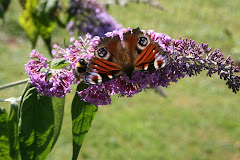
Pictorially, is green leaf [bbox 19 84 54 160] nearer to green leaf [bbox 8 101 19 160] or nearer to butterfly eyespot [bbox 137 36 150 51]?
green leaf [bbox 8 101 19 160]

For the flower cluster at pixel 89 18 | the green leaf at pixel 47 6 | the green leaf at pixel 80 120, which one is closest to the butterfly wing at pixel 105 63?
the green leaf at pixel 80 120

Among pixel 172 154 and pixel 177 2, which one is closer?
pixel 172 154

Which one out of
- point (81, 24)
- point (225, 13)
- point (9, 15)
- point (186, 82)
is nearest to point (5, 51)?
point (9, 15)

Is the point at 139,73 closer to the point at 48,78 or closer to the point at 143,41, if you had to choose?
the point at 143,41

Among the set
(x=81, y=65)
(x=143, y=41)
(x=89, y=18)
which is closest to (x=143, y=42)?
(x=143, y=41)

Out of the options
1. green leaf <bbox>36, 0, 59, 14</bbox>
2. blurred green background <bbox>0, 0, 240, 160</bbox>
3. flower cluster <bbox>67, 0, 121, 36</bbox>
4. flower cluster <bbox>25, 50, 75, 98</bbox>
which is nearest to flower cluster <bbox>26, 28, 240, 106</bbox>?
flower cluster <bbox>25, 50, 75, 98</bbox>

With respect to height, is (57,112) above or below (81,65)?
below

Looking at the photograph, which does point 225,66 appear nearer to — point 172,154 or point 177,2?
point 172,154
